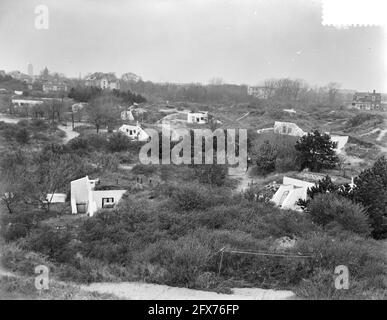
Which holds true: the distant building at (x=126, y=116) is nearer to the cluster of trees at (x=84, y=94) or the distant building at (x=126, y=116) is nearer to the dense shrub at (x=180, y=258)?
the cluster of trees at (x=84, y=94)

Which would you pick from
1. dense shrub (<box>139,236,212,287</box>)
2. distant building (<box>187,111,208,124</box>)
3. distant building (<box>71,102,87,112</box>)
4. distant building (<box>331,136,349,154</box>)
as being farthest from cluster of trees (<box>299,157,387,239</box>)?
distant building (<box>71,102,87,112</box>)

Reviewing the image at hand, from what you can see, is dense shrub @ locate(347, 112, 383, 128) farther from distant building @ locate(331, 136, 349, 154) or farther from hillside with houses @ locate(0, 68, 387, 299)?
distant building @ locate(331, 136, 349, 154)

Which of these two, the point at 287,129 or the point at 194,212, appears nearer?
the point at 194,212

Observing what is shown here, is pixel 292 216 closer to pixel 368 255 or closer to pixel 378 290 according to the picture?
pixel 368 255

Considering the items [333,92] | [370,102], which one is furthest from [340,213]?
[333,92]

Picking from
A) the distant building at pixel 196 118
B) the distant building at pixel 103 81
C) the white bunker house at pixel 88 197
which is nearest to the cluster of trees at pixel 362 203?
the white bunker house at pixel 88 197

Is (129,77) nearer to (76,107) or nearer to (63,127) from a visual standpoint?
(76,107)
